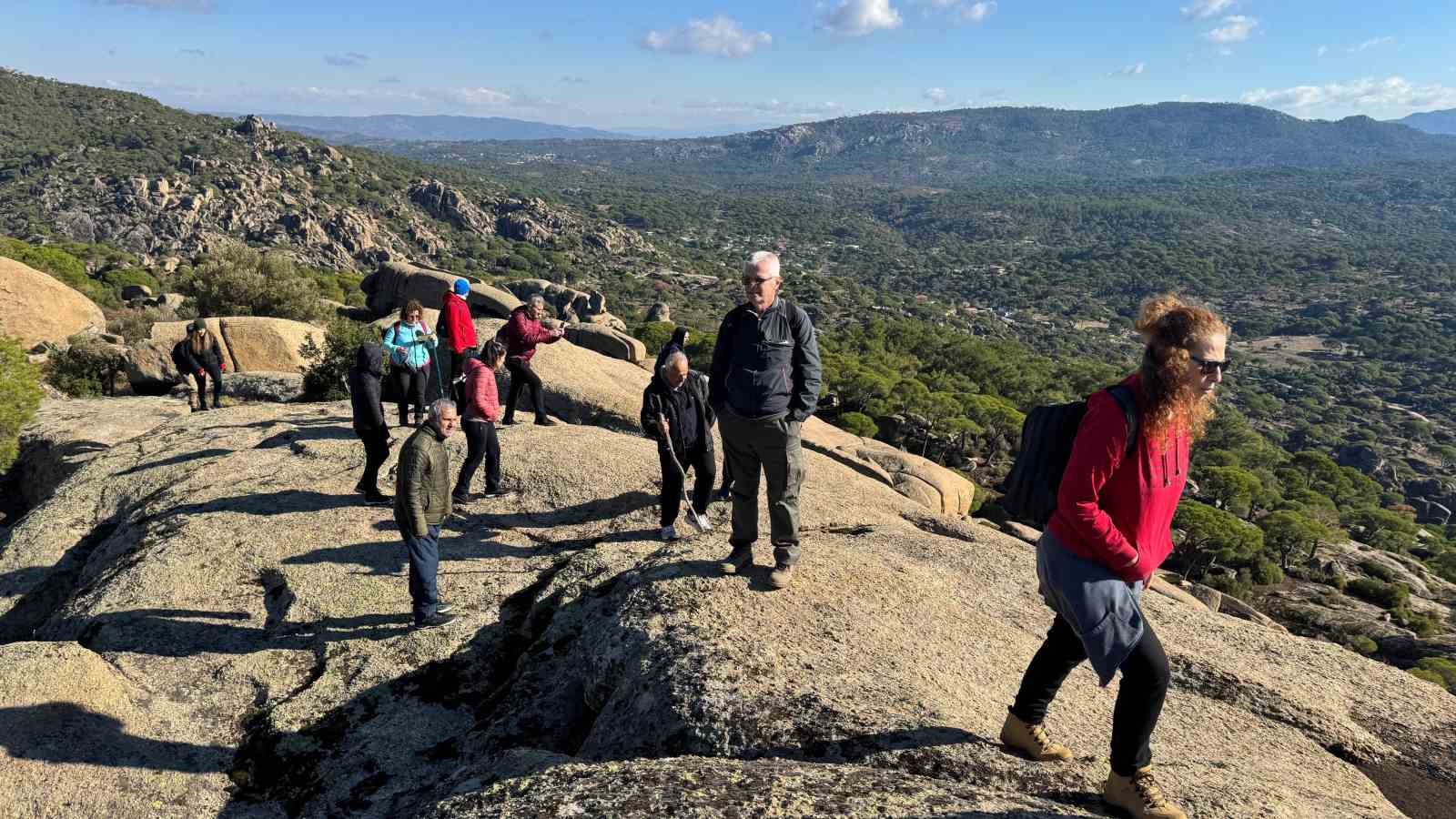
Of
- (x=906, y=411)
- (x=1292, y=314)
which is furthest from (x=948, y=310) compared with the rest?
(x=906, y=411)

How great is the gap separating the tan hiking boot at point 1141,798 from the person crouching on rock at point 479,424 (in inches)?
306

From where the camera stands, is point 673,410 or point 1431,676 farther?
point 1431,676

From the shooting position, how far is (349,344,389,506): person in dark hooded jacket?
982 cm

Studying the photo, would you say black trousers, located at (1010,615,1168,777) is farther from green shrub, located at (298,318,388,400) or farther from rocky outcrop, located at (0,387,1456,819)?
green shrub, located at (298,318,388,400)

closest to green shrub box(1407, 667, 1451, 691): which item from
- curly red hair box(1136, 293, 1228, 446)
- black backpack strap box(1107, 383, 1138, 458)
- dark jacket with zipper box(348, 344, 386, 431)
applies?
curly red hair box(1136, 293, 1228, 446)

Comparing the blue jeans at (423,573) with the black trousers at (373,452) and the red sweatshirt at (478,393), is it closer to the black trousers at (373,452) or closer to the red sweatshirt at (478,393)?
the red sweatshirt at (478,393)

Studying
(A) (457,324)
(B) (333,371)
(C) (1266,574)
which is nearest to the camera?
(A) (457,324)

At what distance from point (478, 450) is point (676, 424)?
9.31 ft

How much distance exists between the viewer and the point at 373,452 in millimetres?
9820

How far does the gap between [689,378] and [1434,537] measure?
243 feet

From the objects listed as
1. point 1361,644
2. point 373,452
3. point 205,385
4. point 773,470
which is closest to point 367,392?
point 373,452

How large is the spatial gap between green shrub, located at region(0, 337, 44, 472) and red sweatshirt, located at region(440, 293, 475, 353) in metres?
8.58

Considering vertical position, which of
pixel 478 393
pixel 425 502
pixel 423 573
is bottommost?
pixel 423 573

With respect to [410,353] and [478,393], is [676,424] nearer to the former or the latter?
[478,393]
